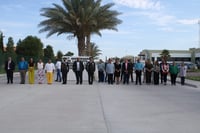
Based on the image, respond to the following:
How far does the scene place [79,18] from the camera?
43719 mm

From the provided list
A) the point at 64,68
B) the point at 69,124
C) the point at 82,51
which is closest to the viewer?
the point at 69,124

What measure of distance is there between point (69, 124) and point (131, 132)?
163cm

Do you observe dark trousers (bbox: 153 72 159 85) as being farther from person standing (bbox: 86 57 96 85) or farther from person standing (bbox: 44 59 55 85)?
person standing (bbox: 44 59 55 85)

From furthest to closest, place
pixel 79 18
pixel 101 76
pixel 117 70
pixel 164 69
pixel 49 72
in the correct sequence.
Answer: pixel 79 18, pixel 101 76, pixel 117 70, pixel 164 69, pixel 49 72

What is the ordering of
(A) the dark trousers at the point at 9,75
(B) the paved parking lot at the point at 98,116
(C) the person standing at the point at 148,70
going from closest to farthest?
(B) the paved parking lot at the point at 98,116 < (A) the dark trousers at the point at 9,75 < (C) the person standing at the point at 148,70

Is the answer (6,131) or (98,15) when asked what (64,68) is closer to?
(6,131)

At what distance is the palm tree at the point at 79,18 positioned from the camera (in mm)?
43375

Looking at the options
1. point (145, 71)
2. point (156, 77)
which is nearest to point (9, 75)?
point (145, 71)

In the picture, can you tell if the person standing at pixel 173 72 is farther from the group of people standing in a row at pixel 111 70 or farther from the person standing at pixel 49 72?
the person standing at pixel 49 72

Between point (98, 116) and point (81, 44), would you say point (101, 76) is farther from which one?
point (81, 44)

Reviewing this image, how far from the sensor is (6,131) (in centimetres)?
828

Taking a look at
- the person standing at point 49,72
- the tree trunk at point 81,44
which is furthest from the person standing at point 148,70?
the tree trunk at point 81,44

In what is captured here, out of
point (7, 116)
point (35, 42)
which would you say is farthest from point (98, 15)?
point (35, 42)

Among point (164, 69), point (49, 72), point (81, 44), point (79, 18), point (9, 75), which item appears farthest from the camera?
point (81, 44)
